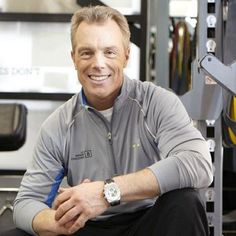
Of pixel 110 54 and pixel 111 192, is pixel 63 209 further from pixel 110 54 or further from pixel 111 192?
pixel 110 54

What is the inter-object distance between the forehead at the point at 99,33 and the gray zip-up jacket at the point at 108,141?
0.60 feet

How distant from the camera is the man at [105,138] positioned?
163cm

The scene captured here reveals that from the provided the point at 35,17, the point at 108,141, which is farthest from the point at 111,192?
the point at 35,17

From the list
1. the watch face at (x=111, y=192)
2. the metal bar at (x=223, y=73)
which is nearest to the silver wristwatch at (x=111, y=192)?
the watch face at (x=111, y=192)

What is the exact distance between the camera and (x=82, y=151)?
5.87ft

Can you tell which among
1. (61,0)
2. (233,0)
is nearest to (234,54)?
(233,0)

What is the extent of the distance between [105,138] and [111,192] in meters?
0.34

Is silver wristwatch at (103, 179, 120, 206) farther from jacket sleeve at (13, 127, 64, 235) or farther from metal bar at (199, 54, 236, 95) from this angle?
metal bar at (199, 54, 236, 95)

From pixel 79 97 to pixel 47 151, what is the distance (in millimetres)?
251

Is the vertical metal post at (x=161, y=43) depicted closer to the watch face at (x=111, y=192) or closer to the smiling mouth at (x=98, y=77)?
the smiling mouth at (x=98, y=77)

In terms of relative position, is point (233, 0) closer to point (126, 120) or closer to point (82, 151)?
point (126, 120)

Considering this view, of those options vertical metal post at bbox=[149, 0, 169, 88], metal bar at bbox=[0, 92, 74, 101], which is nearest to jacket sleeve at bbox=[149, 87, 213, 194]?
vertical metal post at bbox=[149, 0, 169, 88]

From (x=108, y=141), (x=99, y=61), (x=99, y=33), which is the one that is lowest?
(x=108, y=141)

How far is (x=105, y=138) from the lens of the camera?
1.79m
